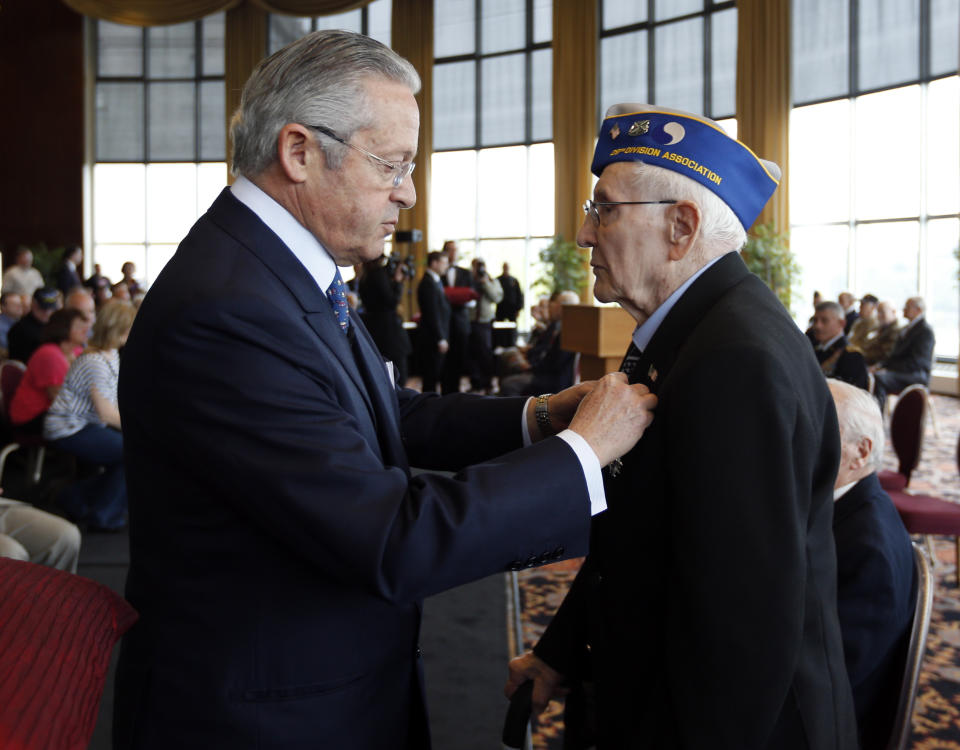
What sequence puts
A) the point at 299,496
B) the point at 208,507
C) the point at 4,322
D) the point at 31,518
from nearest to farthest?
the point at 299,496
the point at 208,507
the point at 31,518
the point at 4,322

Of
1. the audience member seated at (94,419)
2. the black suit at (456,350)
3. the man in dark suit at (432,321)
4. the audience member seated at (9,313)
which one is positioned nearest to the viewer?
the audience member seated at (94,419)

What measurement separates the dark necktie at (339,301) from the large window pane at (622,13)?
15416 millimetres

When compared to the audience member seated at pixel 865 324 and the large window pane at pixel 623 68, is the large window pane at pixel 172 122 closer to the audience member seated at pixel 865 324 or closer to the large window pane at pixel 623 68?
the large window pane at pixel 623 68

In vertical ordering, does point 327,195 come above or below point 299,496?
above

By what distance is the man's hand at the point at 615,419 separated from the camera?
3.99 ft

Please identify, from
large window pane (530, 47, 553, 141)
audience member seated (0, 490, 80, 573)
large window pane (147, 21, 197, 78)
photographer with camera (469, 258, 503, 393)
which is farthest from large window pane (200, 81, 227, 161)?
audience member seated (0, 490, 80, 573)

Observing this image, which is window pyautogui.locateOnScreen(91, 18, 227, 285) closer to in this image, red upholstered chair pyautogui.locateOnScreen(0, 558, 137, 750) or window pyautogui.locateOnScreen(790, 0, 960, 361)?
window pyautogui.locateOnScreen(790, 0, 960, 361)

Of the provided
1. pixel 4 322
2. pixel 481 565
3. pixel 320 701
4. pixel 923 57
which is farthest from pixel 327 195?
pixel 923 57

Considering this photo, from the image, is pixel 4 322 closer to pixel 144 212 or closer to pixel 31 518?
pixel 31 518

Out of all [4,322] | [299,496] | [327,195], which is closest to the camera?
[299,496]

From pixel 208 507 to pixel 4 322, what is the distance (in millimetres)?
8242

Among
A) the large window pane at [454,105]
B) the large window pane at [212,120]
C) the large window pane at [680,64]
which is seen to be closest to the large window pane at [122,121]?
the large window pane at [212,120]

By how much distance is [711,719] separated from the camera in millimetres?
→ 1162

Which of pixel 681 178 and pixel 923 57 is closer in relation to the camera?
pixel 681 178
